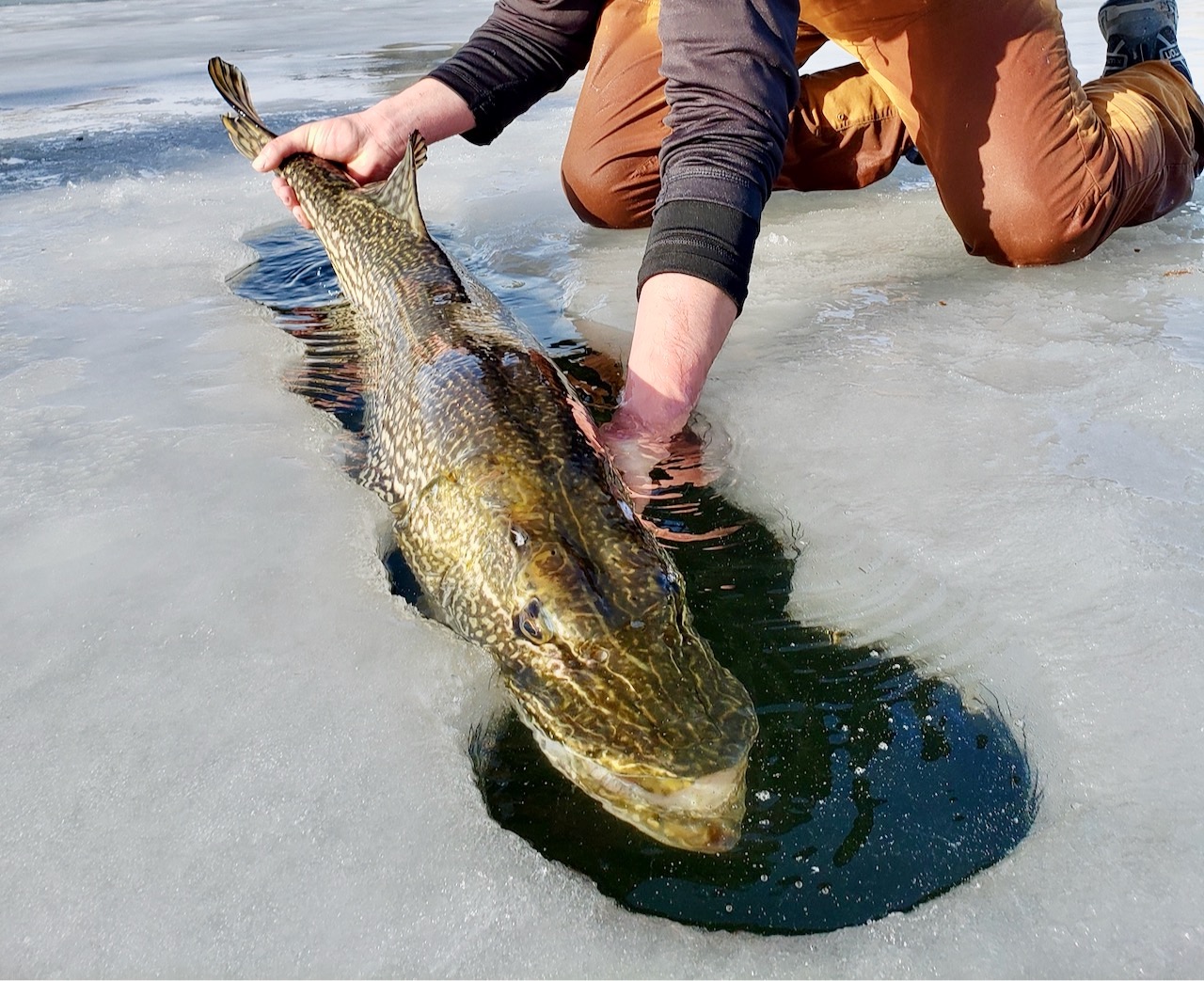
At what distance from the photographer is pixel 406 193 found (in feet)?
9.29

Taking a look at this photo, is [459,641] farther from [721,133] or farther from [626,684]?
[721,133]

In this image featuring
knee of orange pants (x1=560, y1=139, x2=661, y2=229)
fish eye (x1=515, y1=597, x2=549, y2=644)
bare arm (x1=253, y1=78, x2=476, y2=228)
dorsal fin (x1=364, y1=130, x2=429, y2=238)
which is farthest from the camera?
knee of orange pants (x1=560, y1=139, x2=661, y2=229)

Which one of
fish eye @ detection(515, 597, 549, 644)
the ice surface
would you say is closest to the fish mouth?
the ice surface

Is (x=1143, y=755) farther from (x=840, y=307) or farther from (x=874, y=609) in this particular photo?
(x=840, y=307)

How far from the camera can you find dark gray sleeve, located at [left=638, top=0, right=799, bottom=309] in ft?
7.02

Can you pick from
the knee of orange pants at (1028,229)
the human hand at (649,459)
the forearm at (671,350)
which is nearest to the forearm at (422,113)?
the forearm at (671,350)

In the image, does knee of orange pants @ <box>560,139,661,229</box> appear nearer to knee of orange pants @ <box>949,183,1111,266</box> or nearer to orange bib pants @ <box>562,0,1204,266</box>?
orange bib pants @ <box>562,0,1204,266</box>

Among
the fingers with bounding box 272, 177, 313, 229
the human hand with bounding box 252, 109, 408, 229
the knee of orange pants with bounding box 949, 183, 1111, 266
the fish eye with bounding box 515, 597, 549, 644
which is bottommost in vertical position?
the knee of orange pants with bounding box 949, 183, 1111, 266

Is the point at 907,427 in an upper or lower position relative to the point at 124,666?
lower

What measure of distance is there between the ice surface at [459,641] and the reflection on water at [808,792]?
47 mm

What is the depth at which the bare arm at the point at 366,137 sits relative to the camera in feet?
10.6

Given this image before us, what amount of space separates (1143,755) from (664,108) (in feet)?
10.0

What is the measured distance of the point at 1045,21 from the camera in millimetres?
3123

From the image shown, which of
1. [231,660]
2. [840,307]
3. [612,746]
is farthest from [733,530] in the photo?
[840,307]
